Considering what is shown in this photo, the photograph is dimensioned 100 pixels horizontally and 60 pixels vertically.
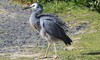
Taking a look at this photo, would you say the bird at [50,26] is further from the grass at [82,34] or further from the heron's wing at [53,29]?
the grass at [82,34]

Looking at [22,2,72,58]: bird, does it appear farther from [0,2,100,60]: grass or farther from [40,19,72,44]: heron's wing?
[0,2,100,60]: grass

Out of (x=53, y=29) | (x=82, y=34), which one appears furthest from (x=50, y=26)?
(x=82, y=34)

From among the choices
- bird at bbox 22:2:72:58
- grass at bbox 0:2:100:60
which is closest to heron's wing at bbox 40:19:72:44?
bird at bbox 22:2:72:58

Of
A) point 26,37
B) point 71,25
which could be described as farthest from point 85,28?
point 26,37

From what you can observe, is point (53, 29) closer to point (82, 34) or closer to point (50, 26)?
point (50, 26)

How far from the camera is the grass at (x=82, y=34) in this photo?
1150 cm

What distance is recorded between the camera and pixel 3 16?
18.9m

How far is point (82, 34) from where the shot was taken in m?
15.4

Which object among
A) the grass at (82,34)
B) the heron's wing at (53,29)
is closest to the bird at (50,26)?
the heron's wing at (53,29)

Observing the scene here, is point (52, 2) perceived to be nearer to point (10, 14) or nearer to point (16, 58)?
point (10, 14)

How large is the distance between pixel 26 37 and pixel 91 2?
20.8 ft

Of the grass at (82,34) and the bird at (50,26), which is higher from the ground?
the bird at (50,26)

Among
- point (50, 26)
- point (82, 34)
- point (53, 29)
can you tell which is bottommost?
point (82, 34)

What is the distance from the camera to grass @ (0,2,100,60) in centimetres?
1150
